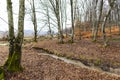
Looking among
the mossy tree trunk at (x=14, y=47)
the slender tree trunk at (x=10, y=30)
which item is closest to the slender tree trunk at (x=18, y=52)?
the mossy tree trunk at (x=14, y=47)

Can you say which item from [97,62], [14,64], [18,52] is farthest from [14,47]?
[97,62]

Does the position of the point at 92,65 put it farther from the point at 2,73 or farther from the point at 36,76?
the point at 2,73

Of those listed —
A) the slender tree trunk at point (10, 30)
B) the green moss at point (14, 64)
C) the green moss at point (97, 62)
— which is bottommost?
the green moss at point (97, 62)

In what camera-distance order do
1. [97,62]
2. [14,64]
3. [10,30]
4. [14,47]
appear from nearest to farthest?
1. [14,64]
2. [14,47]
3. [10,30]
4. [97,62]

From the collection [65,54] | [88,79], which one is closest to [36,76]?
[88,79]

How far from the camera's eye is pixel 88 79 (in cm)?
1294

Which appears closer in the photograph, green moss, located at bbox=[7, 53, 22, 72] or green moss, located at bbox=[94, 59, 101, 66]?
green moss, located at bbox=[7, 53, 22, 72]

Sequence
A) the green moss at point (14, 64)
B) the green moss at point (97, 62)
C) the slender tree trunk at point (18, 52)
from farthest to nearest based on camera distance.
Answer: the green moss at point (97, 62) < the slender tree trunk at point (18, 52) < the green moss at point (14, 64)

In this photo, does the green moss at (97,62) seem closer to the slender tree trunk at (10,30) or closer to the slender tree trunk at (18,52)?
the slender tree trunk at (18,52)

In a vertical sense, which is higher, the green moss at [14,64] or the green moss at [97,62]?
the green moss at [14,64]

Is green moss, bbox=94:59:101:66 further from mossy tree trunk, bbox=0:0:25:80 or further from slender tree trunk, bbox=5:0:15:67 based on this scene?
slender tree trunk, bbox=5:0:15:67

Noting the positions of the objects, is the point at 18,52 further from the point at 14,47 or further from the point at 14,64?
the point at 14,64

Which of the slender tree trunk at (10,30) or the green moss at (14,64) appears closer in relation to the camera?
the green moss at (14,64)

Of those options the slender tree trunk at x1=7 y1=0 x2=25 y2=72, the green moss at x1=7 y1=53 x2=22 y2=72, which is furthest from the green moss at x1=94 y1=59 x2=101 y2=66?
the green moss at x1=7 y1=53 x2=22 y2=72
